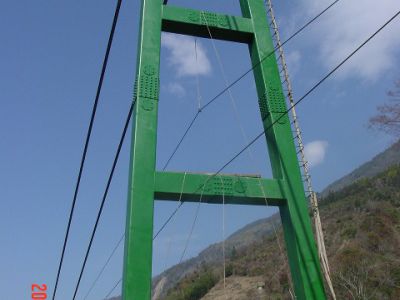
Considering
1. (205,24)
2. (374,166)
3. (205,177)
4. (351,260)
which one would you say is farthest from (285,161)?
(374,166)

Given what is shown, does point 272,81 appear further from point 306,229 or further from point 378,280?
point 378,280

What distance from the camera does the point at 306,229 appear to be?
520 centimetres

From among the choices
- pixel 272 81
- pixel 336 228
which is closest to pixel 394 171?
pixel 336 228

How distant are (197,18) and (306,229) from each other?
126 inches

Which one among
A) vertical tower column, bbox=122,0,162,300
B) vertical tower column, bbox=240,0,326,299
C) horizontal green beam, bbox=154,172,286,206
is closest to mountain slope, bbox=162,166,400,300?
vertical tower column, bbox=240,0,326,299

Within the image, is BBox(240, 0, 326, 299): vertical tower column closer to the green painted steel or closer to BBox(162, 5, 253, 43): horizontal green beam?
the green painted steel

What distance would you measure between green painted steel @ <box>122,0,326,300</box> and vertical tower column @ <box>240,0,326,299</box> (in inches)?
0.4

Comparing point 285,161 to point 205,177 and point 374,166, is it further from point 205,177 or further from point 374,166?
point 374,166

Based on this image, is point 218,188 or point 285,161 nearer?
point 218,188

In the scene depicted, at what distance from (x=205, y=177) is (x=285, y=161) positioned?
3.33 feet

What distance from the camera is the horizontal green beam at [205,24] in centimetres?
624

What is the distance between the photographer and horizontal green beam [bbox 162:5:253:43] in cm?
624

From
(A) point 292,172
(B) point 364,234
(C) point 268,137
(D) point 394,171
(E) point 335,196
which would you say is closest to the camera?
(A) point 292,172

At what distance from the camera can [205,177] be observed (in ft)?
17.5
